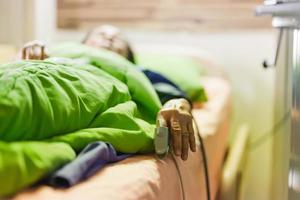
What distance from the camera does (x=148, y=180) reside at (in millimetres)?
833

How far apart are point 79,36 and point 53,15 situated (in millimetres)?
157

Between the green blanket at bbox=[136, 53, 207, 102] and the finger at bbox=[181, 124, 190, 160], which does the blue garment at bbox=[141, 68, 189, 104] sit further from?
the finger at bbox=[181, 124, 190, 160]

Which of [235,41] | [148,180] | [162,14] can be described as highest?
A: [162,14]

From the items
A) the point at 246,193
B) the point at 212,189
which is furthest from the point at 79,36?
the point at 212,189

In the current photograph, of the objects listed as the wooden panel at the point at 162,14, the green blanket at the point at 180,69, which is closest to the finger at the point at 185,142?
the green blanket at the point at 180,69

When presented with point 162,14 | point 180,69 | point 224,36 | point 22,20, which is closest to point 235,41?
point 224,36

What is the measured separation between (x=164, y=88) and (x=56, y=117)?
65 centimetres

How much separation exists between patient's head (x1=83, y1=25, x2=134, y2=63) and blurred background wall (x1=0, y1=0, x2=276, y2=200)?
1.86 ft

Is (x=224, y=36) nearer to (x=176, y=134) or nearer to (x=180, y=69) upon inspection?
(x=180, y=69)

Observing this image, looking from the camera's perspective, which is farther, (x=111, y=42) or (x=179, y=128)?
(x=111, y=42)

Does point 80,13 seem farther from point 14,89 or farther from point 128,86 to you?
point 14,89

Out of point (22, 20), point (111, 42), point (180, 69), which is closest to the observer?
point (111, 42)

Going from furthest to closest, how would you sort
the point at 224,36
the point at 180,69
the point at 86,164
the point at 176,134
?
the point at 224,36
the point at 180,69
the point at 176,134
the point at 86,164

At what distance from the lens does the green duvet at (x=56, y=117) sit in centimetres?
72
